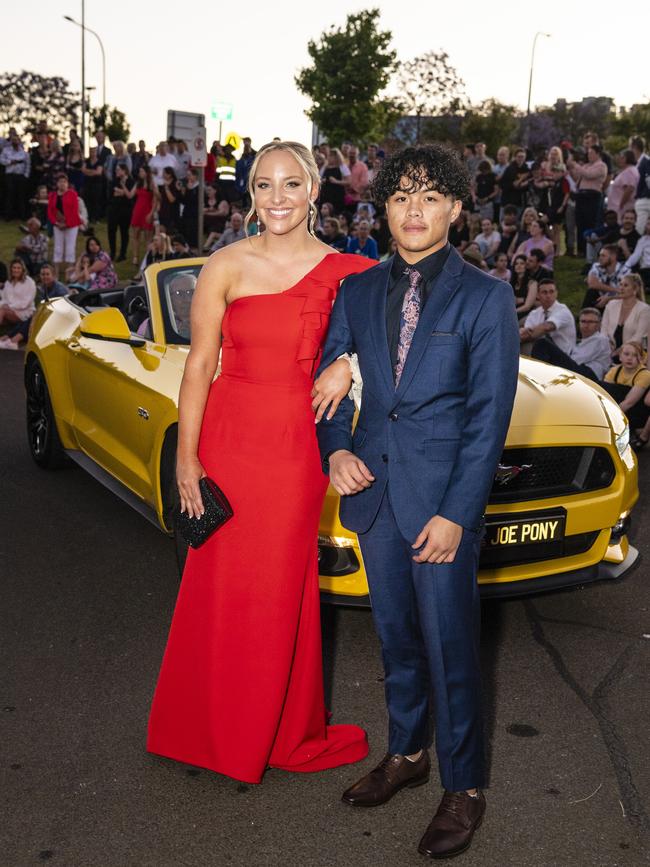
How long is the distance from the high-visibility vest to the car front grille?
17.9 m

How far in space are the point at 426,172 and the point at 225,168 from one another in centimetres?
1933

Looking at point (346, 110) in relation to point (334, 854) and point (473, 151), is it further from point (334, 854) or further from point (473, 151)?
point (334, 854)

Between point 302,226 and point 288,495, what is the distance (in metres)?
0.85

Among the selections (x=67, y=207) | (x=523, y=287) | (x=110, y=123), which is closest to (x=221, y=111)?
(x=67, y=207)

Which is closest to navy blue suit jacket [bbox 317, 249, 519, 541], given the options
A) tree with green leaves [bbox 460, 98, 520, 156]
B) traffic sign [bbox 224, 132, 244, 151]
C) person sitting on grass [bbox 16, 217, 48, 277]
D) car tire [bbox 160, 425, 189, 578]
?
car tire [bbox 160, 425, 189, 578]

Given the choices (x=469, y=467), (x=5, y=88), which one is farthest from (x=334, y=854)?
(x=5, y=88)

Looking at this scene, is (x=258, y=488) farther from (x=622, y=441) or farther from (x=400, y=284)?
(x=622, y=441)

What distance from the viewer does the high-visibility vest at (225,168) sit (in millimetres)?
21375

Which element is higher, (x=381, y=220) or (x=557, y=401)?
(x=557, y=401)

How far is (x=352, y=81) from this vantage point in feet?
159

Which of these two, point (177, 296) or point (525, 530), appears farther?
point (177, 296)

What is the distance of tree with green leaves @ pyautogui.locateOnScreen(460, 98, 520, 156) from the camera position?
2115 inches

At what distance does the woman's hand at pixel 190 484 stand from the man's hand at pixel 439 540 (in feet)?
2.69

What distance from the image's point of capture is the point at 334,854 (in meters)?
2.97
